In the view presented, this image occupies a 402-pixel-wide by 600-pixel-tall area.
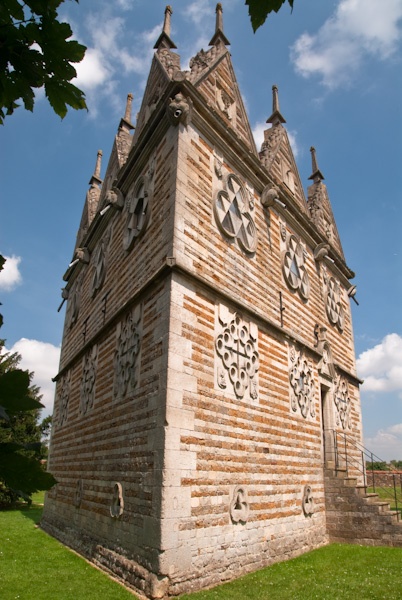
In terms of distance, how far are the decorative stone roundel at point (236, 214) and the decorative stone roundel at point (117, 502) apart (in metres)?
5.57

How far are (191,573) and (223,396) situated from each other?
2.90 meters

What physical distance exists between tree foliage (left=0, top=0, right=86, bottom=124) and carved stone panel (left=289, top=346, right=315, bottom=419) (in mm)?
9991

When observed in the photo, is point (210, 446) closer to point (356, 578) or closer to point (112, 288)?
point (356, 578)

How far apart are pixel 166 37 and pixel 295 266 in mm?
7233

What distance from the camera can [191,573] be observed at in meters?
6.73

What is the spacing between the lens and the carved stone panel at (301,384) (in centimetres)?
1109

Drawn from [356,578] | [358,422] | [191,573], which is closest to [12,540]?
[191,573]

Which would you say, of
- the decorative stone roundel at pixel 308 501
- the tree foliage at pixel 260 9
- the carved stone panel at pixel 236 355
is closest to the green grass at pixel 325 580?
the decorative stone roundel at pixel 308 501

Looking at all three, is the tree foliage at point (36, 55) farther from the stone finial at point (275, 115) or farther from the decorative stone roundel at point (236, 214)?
the stone finial at point (275, 115)

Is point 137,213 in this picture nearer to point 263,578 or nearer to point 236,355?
point 236,355

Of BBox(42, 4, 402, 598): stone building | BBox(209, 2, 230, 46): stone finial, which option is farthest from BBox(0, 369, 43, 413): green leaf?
BBox(209, 2, 230, 46): stone finial

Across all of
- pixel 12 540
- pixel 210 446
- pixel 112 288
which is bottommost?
pixel 12 540

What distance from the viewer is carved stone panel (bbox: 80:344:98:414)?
11.5m

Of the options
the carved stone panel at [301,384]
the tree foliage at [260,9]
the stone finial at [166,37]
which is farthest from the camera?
the stone finial at [166,37]
